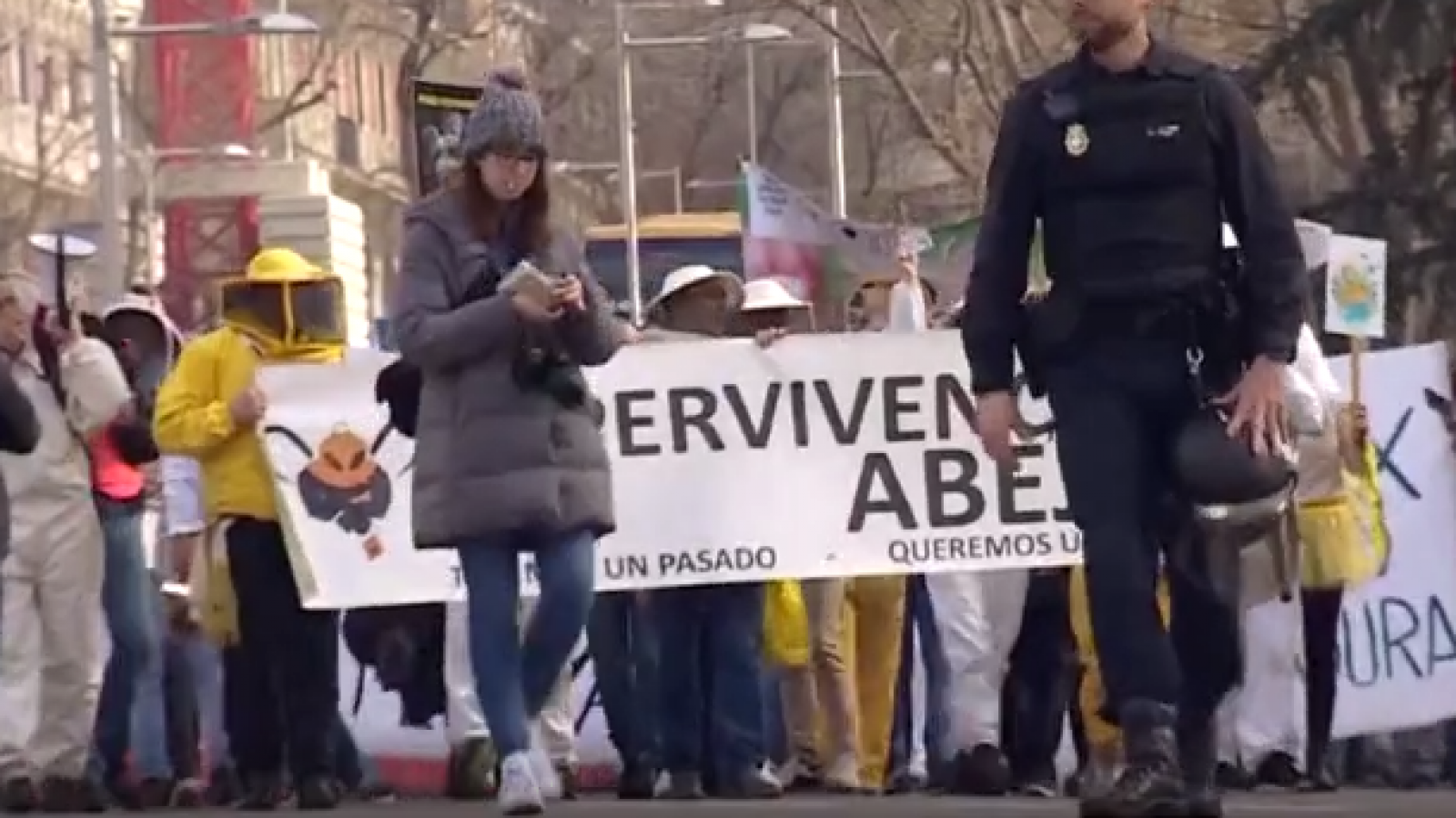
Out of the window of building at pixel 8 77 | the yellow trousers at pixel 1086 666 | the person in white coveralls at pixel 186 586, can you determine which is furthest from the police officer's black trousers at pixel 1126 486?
the window of building at pixel 8 77

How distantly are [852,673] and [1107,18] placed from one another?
19.2 feet

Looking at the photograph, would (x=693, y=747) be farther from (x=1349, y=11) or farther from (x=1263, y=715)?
(x=1349, y=11)

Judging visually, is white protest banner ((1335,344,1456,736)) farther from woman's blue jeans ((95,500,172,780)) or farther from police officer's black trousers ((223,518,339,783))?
woman's blue jeans ((95,500,172,780))

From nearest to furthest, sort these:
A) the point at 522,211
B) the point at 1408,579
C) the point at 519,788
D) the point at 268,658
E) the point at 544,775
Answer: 1. the point at 519,788
2. the point at 522,211
3. the point at 544,775
4. the point at 268,658
5. the point at 1408,579

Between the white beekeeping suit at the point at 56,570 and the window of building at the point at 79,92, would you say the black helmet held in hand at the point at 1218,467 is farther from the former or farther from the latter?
the window of building at the point at 79,92

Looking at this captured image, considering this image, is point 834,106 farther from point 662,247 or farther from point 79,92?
point 79,92

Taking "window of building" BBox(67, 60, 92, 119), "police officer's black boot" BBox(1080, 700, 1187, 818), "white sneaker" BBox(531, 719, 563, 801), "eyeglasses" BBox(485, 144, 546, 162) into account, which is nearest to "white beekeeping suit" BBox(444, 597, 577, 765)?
"white sneaker" BBox(531, 719, 563, 801)

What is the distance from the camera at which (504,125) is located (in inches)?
441

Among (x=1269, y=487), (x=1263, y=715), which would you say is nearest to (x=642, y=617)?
(x=1263, y=715)

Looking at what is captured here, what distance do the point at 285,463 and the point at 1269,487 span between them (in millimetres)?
6060

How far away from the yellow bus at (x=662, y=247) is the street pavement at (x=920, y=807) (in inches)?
1017

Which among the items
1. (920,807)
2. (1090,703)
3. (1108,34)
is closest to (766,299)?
(1090,703)

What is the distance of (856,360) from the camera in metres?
15.1

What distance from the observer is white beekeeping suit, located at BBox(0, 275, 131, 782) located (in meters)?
13.9
